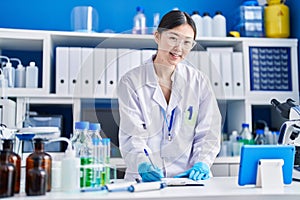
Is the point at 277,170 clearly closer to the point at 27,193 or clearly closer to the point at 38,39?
the point at 27,193

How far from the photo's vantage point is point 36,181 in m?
0.93

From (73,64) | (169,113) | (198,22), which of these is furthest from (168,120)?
(198,22)

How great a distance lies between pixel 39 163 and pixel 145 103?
1.74ft

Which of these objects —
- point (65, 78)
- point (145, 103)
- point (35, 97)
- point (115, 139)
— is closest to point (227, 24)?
point (65, 78)

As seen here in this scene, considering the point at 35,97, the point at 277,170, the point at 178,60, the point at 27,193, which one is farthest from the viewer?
the point at 35,97

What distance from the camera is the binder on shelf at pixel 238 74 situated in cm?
250

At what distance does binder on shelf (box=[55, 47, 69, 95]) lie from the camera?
2336 millimetres

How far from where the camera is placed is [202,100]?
147 cm

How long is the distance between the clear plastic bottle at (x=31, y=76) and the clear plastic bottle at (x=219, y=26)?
119cm

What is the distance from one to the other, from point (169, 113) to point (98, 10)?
1.57m

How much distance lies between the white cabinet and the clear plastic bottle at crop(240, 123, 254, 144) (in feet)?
0.20

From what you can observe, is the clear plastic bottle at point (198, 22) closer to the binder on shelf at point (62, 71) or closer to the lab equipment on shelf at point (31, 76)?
the binder on shelf at point (62, 71)

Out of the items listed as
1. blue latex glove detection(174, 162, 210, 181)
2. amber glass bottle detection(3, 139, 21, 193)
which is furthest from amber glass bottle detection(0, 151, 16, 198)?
blue latex glove detection(174, 162, 210, 181)

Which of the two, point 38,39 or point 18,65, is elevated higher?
point 38,39
